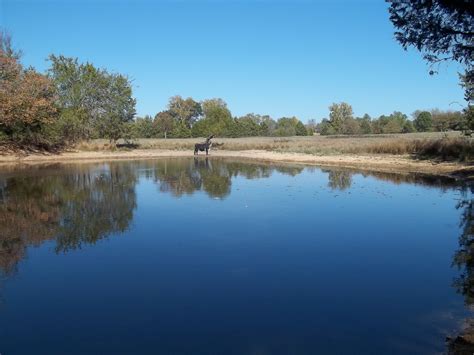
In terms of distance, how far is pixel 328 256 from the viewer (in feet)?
28.9

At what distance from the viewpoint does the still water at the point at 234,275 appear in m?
5.37

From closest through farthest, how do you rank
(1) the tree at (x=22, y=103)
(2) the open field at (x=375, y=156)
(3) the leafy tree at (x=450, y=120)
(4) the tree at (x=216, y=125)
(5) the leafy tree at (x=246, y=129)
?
(2) the open field at (x=375, y=156) → (3) the leafy tree at (x=450, y=120) → (1) the tree at (x=22, y=103) → (4) the tree at (x=216, y=125) → (5) the leafy tree at (x=246, y=129)

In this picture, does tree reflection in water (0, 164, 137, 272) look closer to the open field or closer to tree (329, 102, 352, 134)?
the open field

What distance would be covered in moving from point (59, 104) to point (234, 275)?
43.4 metres

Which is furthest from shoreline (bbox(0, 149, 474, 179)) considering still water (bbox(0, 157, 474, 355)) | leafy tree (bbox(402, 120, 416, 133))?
leafy tree (bbox(402, 120, 416, 133))

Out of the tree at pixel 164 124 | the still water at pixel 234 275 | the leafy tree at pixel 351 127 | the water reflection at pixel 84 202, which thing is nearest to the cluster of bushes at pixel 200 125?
the tree at pixel 164 124

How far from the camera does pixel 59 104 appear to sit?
1804 inches

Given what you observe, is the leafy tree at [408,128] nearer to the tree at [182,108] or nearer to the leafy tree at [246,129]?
the leafy tree at [246,129]

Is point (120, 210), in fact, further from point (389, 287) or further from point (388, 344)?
point (388, 344)

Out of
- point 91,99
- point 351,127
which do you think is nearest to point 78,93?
point 91,99

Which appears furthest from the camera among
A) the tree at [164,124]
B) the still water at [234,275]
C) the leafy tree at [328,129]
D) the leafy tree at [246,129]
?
the leafy tree at [328,129]

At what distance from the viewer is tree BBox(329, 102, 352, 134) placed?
103m

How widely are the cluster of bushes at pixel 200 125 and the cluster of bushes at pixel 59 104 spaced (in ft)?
81.5

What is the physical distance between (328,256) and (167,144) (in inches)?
2067
